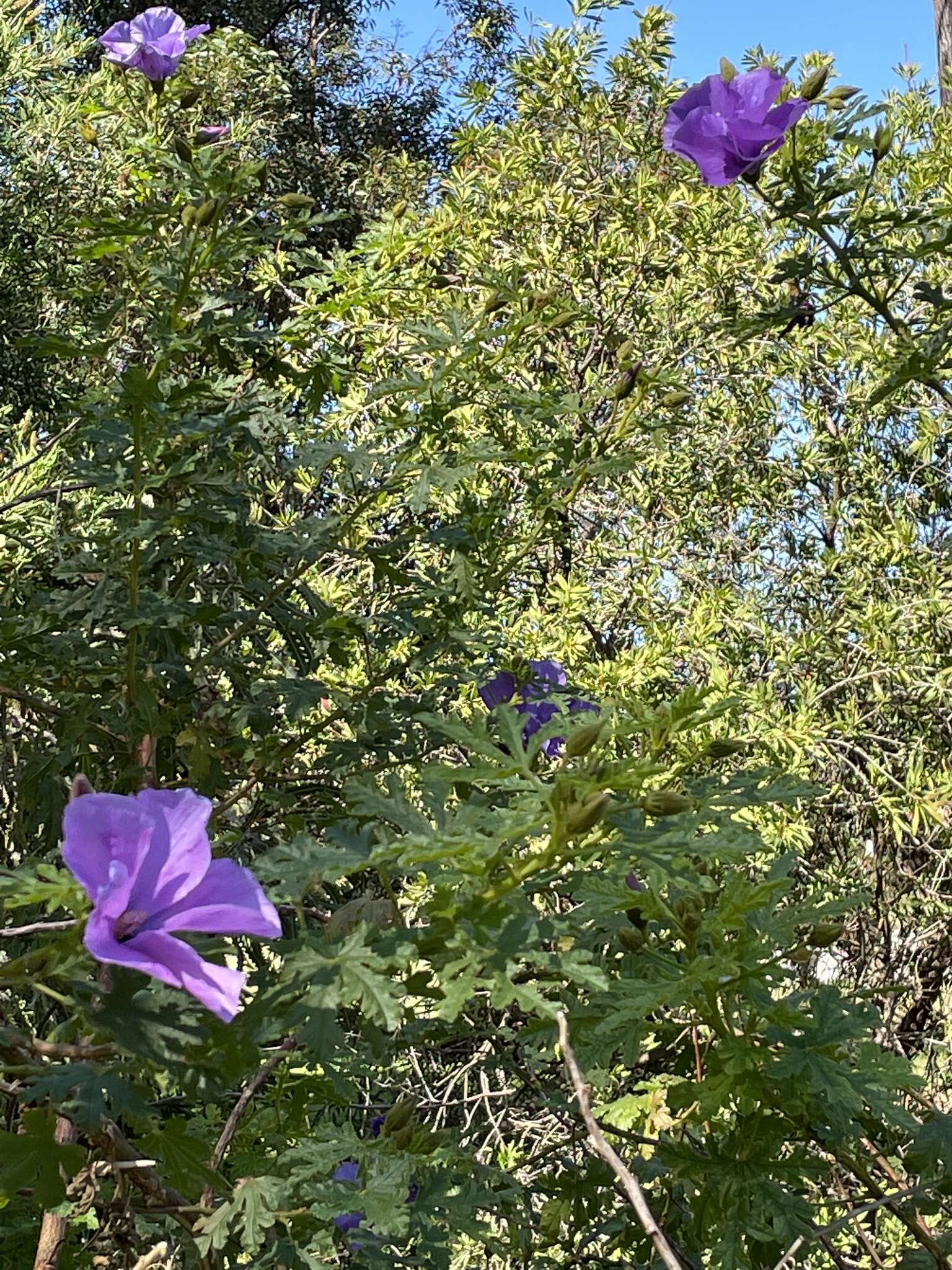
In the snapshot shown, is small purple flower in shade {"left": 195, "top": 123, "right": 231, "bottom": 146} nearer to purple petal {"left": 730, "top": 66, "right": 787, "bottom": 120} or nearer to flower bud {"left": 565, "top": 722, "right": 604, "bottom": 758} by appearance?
purple petal {"left": 730, "top": 66, "right": 787, "bottom": 120}

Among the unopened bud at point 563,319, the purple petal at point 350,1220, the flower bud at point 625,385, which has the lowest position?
the purple petal at point 350,1220

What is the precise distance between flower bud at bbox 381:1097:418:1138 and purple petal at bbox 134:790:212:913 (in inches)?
12.5

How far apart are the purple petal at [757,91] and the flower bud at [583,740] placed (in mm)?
725

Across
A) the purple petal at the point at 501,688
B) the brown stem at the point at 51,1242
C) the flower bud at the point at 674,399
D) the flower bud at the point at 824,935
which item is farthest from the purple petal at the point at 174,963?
the flower bud at the point at 674,399

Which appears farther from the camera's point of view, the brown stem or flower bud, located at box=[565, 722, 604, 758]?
the brown stem

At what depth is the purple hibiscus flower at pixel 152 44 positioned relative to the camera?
1.38 m

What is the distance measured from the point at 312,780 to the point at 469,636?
1.09 feet

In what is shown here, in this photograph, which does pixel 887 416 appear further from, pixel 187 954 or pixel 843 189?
pixel 187 954

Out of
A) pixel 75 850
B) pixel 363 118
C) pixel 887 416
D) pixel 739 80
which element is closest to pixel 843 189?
pixel 739 80

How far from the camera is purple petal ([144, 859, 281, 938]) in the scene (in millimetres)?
683

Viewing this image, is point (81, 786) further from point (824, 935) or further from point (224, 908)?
point (824, 935)

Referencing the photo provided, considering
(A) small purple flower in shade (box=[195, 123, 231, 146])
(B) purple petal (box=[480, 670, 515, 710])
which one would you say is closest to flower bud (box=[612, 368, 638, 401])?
(B) purple petal (box=[480, 670, 515, 710])

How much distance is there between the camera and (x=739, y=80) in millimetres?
1278

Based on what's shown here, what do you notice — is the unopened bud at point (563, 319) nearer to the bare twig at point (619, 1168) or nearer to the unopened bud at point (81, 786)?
the unopened bud at point (81, 786)
